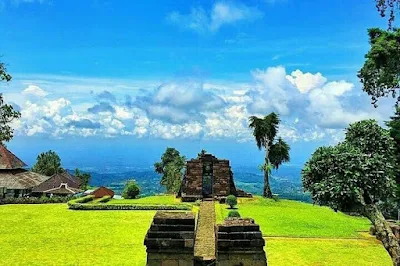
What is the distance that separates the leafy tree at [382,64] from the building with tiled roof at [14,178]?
3373 centimetres

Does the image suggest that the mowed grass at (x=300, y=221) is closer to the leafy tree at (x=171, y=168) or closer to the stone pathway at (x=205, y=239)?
the stone pathway at (x=205, y=239)

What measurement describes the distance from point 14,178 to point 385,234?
121 ft

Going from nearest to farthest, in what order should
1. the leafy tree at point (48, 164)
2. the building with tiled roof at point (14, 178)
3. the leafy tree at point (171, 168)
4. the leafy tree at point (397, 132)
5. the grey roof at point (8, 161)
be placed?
the leafy tree at point (397, 132)
the building with tiled roof at point (14, 178)
the grey roof at point (8, 161)
the leafy tree at point (171, 168)
the leafy tree at point (48, 164)

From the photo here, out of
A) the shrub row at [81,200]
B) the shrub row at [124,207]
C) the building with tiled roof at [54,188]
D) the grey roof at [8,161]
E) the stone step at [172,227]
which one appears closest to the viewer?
the stone step at [172,227]

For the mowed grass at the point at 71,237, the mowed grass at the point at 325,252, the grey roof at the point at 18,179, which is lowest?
the mowed grass at the point at 71,237

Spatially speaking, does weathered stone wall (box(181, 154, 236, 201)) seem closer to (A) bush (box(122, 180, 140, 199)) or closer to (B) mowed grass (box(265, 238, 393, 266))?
(A) bush (box(122, 180, 140, 199))

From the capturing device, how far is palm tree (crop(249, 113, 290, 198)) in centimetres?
3959

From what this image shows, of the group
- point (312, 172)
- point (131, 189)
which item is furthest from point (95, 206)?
point (312, 172)

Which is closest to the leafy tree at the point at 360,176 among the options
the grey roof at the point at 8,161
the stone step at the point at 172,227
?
the stone step at the point at 172,227

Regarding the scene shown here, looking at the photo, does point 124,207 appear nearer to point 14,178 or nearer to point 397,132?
point 14,178

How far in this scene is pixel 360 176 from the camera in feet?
38.5

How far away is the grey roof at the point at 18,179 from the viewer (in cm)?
3928

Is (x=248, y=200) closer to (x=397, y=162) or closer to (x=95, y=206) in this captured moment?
(x=95, y=206)

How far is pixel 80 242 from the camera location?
17609 mm
